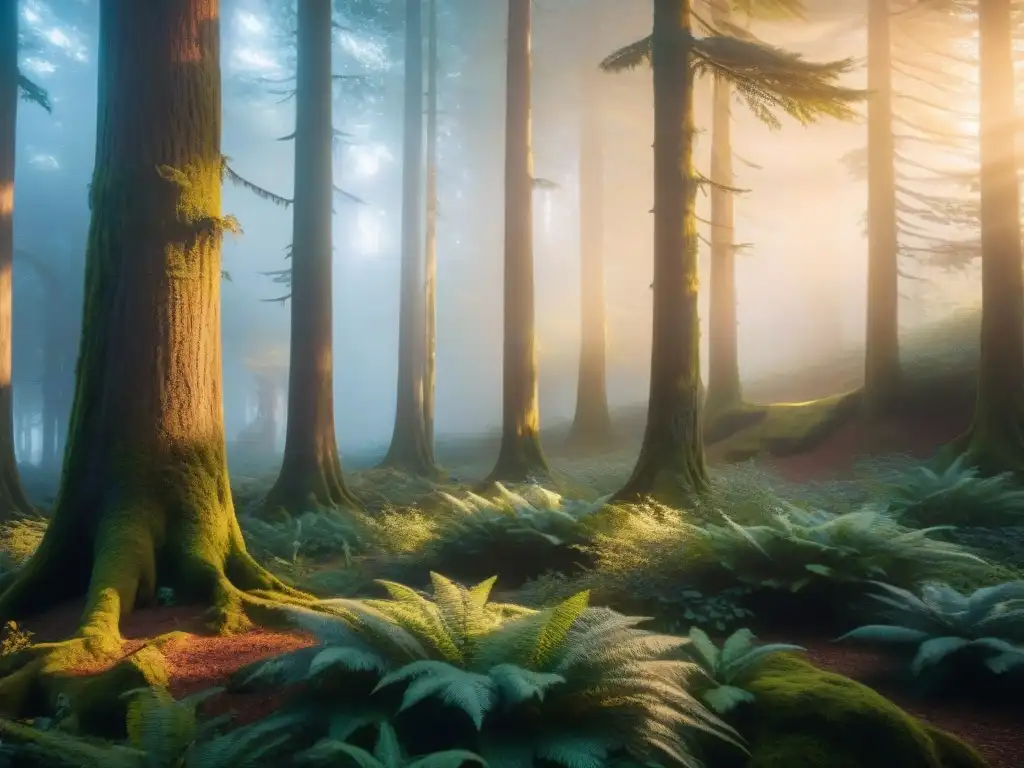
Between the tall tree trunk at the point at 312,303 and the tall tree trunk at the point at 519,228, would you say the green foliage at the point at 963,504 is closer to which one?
the tall tree trunk at the point at 519,228

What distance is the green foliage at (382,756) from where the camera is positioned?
2.48 metres

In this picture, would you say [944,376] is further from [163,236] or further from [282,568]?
[163,236]

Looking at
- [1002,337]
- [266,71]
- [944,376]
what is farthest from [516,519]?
[266,71]

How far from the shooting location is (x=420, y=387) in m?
20.6

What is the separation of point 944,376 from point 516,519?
1310cm

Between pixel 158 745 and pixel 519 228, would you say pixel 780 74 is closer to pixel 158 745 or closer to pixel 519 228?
pixel 519 228

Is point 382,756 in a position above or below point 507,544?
above

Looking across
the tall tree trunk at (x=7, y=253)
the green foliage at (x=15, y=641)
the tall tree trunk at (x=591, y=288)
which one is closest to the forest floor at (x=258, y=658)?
the green foliage at (x=15, y=641)

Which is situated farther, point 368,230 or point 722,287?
point 368,230

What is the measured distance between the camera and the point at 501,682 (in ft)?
9.76

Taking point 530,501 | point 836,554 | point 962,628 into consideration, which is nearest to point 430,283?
point 530,501

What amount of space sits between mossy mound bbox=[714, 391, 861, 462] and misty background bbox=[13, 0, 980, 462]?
11254 mm

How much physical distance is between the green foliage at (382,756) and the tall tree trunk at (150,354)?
9.83ft

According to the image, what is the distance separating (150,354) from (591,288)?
19.8 meters
